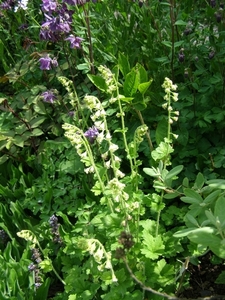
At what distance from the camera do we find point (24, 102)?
113 inches

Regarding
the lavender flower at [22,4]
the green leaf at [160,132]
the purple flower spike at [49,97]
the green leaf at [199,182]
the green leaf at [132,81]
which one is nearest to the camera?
the green leaf at [199,182]

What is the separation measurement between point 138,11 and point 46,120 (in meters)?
0.88

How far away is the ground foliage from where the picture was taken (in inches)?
63.6

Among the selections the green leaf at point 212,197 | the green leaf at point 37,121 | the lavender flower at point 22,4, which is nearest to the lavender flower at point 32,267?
the green leaf at point 212,197

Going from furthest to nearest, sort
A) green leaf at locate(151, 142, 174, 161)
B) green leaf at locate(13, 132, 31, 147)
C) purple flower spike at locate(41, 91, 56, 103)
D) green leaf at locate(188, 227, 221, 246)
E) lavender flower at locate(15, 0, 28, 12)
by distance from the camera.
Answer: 1. lavender flower at locate(15, 0, 28, 12)
2. green leaf at locate(13, 132, 31, 147)
3. purple flower spike at locate(41, 91, 56, 103)
4. green leaf at locate(151, 142, 174, 161)
5. green leaf at locate(188, 227, 221, 246)

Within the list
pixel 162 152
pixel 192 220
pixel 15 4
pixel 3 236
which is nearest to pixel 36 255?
pixel 3 236

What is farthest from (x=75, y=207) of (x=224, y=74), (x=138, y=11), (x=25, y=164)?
(x=138, y=11)

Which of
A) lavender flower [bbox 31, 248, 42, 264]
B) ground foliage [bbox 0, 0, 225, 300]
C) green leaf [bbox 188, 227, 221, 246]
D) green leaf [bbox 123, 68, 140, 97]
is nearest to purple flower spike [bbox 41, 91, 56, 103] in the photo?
ground foliage [bbox 0, 0, 225, 300]

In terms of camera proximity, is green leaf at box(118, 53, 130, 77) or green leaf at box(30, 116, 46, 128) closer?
green leaf at box(118, 53, 130, 77)

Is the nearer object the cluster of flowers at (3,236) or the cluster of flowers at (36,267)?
the cluster of flowers at (36,267)

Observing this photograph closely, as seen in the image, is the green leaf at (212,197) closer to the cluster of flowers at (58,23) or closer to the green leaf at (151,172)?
the green leaf at (151,172)

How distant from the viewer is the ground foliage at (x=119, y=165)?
1.62 m

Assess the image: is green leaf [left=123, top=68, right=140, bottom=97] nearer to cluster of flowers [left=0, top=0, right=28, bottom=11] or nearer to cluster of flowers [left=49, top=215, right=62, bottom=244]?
cluster of flowers [left=49, top=215, right=62, bottom=244]

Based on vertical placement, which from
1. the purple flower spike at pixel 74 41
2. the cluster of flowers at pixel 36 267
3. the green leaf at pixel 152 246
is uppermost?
the purple flower spike at pixel 74 41
